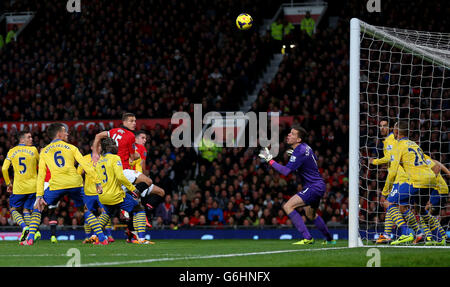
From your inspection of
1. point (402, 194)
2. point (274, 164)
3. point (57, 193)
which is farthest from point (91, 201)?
point (402, 194)

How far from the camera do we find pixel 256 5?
26.3 m

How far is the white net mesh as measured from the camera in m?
12.1

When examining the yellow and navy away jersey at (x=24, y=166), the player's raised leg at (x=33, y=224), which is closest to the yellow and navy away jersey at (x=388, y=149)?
the player's raised leg at (x=33, y=224)

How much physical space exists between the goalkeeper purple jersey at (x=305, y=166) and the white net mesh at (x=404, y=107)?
1.00m

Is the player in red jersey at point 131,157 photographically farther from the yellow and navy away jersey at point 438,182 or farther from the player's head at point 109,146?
the yellow and navy away jersey at point 438,182

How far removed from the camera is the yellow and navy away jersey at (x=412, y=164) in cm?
1175

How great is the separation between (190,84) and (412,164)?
1153 centimetres

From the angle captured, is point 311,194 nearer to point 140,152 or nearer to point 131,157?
point 131,157

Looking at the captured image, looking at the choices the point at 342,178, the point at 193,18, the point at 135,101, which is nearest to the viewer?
the point at 342,178

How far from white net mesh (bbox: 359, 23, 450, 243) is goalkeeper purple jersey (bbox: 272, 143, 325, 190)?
1.00 metres

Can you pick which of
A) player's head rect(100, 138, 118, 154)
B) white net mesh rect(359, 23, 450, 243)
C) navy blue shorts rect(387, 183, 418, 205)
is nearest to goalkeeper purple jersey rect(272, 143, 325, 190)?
white net mesh rect(359, 23, 450, 243)
